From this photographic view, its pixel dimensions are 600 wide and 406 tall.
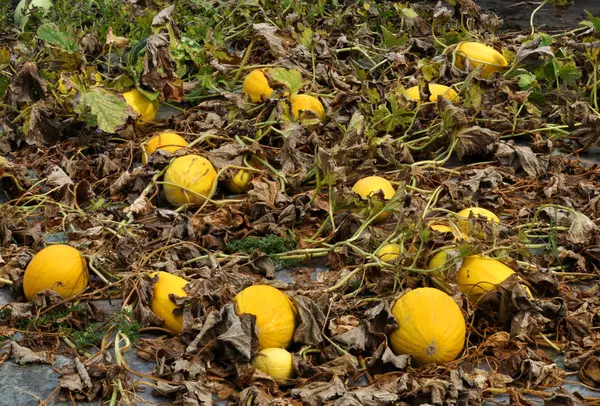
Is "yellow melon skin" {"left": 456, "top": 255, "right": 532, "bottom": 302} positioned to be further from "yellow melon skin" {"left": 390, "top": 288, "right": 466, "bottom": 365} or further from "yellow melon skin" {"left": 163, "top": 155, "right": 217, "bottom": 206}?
"yellow melon skin" {"left": 163, "top": 155, "right": 217, "bottom": 206}

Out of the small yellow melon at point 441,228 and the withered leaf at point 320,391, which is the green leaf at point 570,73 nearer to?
the small yellow melon at point 441,228

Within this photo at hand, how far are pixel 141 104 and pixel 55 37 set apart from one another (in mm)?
735

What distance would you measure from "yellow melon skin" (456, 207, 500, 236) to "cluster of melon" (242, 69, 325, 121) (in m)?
1.34

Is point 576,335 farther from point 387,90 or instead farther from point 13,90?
point 13,90

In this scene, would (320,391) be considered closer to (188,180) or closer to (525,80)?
(188,180)

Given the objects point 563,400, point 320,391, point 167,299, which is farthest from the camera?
point 167,299

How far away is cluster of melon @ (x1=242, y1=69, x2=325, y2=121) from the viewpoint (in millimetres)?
5684

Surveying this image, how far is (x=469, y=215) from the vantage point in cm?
402

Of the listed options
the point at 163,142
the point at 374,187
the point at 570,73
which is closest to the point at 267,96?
the point at 163,142

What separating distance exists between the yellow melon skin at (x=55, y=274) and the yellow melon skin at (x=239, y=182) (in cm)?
119

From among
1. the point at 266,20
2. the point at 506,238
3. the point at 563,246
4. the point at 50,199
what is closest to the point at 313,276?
the point at 506,238

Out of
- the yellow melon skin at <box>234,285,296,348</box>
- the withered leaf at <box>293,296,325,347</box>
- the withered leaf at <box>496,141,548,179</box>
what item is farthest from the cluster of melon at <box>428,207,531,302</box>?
the withered leaf at <box>496,141,548,179</box>

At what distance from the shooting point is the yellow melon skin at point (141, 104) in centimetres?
577

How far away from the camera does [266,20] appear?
23.9 feet
